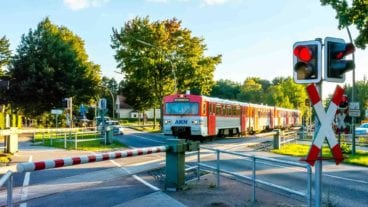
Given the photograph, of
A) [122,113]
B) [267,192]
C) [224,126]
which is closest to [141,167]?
[267,192]

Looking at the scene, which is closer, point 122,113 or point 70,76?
point 70,76

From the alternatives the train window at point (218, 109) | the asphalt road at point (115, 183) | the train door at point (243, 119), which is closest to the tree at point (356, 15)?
the asphalt road at point (115, 183)

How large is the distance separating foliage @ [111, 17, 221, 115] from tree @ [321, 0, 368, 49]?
95.1ft

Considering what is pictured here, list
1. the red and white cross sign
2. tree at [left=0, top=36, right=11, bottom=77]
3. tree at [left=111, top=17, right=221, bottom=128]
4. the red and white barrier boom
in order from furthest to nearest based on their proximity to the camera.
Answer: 1. tree at [left=0, top=36, right=11, bottom=77]
2. tree at [left=111, top=17, right=221, bottom=128]
3. the red and white barrier boom
4. the red and white cross sign

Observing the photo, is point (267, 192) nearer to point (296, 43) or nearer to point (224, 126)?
point (296, 43)

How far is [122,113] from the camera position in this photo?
14438 cm

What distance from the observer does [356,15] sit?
1917 cm

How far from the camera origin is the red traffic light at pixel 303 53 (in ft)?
22.9

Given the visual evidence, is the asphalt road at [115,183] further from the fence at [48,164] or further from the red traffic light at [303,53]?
the red traffic light at [303,53]

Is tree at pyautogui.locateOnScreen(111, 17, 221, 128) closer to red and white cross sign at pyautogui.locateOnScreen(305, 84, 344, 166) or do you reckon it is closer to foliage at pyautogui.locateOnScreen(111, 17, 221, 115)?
foliage at pyautogui.locateOnScreen(111, 17, 221, 115)

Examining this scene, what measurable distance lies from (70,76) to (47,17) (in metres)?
17.1

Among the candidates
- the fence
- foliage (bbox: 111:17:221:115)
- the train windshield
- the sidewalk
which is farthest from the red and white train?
the fence

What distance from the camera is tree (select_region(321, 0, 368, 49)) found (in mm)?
18922

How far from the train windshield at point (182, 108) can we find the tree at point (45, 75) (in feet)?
73.5
